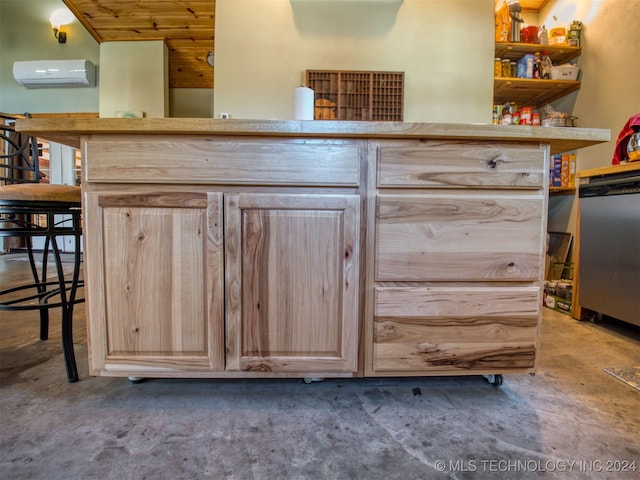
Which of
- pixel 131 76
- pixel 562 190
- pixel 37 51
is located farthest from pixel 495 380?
pixel 37 51

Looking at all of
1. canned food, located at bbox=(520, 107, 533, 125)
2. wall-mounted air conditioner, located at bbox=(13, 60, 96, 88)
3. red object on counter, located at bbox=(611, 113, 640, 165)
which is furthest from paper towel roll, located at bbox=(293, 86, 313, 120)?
wall-mounted air conditioner, located at bbox=(13, 60, 96, 88)

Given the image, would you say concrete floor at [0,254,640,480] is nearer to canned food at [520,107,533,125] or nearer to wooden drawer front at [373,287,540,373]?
wooden drawer front at [373,287,540,373]

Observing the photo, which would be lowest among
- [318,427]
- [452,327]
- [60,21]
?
[318,427]

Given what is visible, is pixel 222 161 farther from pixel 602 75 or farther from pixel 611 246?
pixel 602 75

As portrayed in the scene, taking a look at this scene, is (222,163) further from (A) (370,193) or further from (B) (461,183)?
(B) (461,183)

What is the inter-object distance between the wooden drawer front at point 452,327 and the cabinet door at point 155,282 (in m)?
0.55

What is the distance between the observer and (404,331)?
3.56 feet

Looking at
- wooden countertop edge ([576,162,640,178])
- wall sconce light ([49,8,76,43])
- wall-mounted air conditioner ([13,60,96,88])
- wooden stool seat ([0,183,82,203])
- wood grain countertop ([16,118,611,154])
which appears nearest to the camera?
wood grain countertop ([16,118,611,154])

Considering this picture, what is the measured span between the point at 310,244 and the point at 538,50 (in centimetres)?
286

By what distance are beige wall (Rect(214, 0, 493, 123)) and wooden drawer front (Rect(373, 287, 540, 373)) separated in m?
1.97

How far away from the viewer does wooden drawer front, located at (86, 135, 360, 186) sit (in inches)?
40.7

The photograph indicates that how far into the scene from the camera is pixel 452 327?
1087mm

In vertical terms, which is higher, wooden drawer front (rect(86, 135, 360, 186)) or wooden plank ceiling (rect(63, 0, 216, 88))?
wooden plank ceiling (rect(63, 0, 216, 88))

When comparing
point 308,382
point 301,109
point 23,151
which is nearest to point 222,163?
point 301,109
